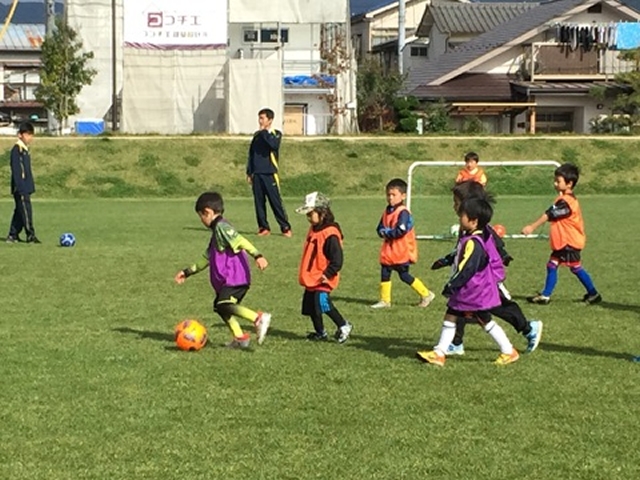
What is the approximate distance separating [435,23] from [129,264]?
53.1 meters

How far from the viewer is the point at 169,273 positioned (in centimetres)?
1331

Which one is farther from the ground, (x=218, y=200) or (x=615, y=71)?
(x=615, y=71)

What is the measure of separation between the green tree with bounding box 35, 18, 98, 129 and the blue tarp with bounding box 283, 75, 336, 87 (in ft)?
29.9

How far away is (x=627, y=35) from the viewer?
49.2m

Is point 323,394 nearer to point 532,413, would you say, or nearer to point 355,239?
point 532,413

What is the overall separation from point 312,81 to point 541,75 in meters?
10.0

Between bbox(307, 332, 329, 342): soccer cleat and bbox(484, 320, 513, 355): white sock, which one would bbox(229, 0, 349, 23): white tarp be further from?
bbox(484, 320, 513, 355): white sock

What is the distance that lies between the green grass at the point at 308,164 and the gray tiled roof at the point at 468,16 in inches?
1211

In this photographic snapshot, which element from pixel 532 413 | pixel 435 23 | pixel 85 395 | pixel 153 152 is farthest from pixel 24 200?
pixel 435 23

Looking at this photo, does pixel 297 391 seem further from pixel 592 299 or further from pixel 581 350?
pixel 592 299

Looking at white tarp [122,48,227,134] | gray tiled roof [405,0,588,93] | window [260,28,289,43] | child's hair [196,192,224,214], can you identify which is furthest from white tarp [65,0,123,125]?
child's hair [196,192,224,214]

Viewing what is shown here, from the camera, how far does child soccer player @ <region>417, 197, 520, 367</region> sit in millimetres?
7719

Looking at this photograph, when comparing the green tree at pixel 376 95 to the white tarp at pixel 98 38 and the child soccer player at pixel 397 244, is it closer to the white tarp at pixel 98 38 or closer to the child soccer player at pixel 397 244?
the white tarp at pixel 98 38

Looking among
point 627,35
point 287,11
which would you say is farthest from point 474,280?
point 627,35
